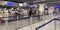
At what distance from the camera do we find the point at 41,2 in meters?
18.8

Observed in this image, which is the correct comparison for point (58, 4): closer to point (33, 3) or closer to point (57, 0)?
point (57, 0)

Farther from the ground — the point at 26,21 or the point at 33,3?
the point at 33,3

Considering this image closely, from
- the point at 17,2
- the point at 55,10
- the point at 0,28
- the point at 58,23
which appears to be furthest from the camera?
the point at 55,10

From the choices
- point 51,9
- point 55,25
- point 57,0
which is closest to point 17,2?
point 51,9

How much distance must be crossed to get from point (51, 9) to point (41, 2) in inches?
82.6

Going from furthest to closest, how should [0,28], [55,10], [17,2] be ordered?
[55,10] < [17,2] < [0,28]

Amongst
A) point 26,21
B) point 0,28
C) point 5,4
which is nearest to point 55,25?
point 26,21

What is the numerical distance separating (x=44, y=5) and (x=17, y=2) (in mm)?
5749

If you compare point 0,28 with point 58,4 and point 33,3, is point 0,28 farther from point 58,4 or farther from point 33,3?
point 58,4

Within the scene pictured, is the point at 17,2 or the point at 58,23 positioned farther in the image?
the point at 17,2

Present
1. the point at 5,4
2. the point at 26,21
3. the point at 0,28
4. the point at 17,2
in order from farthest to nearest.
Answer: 1. the point at 17,2
2. the point at 5,4
3. the point at 26,21
4. the point at 0,28

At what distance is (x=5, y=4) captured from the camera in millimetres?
12047

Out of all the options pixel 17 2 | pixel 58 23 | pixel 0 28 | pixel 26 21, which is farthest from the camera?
pixel 17 2

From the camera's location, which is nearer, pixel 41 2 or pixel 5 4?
pixel 5 4
